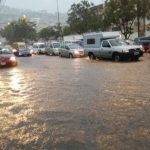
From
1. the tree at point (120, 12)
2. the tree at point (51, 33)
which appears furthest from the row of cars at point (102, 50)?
the tree at point (51, 33)

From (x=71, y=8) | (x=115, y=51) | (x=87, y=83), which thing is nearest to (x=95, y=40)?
(x=115, y=51)

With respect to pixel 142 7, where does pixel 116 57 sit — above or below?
below

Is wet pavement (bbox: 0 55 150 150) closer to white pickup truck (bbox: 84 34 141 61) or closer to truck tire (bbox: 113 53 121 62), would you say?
white pickup truck (bbox: 84 34 141 61)

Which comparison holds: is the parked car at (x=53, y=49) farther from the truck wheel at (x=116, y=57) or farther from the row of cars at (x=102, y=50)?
the truck wheel at (x=116, y=57)

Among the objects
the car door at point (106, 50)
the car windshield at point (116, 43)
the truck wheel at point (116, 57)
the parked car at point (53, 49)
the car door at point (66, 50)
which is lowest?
the parked car at point (53, 49)

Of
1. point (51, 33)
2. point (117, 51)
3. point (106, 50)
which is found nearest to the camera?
point (117, 51)

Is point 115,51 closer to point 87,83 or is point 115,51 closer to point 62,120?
point 87,83

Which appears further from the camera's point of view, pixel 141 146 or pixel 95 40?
pixel 95 40

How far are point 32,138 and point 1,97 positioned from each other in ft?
19.3

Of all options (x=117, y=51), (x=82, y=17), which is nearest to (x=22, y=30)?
(x=82, y=17)

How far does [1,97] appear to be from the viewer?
13.5 meters

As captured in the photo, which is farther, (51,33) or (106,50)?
(51,33)

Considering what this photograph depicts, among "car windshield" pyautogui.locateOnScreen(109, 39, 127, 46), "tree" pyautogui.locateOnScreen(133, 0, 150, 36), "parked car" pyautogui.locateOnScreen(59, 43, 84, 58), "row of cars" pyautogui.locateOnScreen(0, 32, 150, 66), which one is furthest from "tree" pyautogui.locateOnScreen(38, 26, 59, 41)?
"car windshield" pyautogui.locateOnScreen(109, 39, 127, 46)

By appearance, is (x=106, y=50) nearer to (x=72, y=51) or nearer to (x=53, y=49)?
(x=72, y=51)
